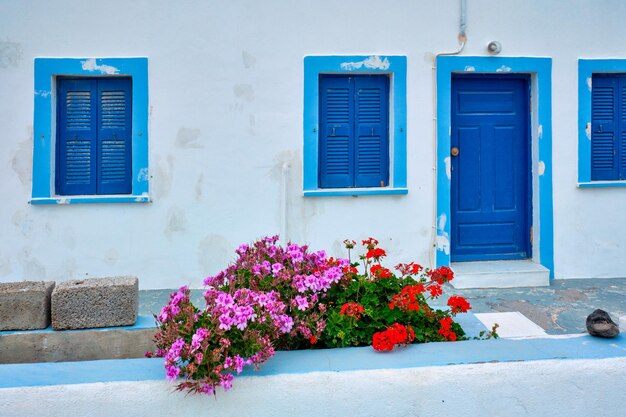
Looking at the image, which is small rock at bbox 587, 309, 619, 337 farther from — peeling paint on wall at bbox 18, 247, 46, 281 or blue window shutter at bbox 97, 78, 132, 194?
peeling paint on wall at bbox 18, 247, 46, 281

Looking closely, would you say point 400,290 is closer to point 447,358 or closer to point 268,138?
point 447,358

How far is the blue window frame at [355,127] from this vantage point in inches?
228

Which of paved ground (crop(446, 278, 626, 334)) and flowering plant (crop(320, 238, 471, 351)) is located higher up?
flowering plant (crop(320, 238, 471, 351))

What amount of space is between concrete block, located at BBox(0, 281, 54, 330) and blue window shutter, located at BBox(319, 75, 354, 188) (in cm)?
337

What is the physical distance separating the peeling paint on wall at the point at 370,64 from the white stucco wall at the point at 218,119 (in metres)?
0.11

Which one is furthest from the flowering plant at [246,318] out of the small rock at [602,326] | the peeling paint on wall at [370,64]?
the peeling paint on wall at [370,64]

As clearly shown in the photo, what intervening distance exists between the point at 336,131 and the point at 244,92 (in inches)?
41.0

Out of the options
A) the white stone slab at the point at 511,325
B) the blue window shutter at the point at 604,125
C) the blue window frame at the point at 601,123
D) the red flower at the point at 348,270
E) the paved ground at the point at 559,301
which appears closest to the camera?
the red flower at the point at 348,270

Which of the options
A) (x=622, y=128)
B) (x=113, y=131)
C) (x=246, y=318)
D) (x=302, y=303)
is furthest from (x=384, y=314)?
(x=622, y=128)

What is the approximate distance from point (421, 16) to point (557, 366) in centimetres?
451

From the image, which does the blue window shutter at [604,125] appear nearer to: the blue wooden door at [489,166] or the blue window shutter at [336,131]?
the blue wooden door at [489,166]

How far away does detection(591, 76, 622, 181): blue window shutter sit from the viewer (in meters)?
6.16

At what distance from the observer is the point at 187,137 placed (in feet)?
18.8

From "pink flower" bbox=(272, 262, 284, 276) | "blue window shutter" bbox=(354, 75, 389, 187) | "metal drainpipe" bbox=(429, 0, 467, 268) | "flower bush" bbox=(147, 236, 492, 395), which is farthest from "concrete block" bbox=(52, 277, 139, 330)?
"metal drainpipe" bbox=(429, 0, 467, 268)
